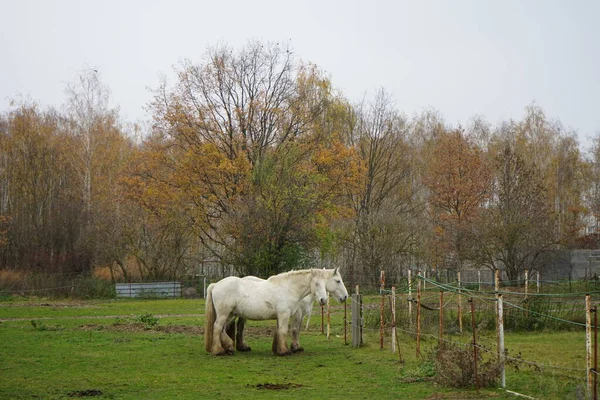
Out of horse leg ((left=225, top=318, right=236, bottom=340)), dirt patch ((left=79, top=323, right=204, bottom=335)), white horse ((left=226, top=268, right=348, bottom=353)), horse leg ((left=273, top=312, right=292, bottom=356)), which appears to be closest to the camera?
horse leg ((left=273, top=312, right=292, bottom=356))

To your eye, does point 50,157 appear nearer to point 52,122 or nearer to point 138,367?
point 52,122

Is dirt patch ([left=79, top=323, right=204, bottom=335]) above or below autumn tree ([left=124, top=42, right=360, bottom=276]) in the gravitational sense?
below

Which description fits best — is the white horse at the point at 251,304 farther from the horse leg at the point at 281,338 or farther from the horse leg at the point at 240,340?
the horse leg at the point at 240,340

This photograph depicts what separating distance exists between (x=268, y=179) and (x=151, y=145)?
11121mm

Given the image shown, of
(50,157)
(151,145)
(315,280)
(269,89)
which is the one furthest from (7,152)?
(315,280)

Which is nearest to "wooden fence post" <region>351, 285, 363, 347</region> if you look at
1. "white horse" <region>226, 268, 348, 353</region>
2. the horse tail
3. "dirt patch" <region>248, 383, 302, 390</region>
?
"white horse" <region>226, 268, 348, 353</region>

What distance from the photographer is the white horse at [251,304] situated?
1642 centimetres

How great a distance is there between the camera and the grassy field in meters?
11.4

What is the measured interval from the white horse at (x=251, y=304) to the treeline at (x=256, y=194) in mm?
17558

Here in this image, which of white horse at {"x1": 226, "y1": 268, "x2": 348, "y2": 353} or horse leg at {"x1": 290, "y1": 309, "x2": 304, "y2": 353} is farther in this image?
white horse at {"x1": 226, "y1": 268, "x2": 348, "y2": 353}

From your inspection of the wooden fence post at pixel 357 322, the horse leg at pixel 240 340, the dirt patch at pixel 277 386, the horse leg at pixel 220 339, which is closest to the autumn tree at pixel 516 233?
the wooden fence post at pixel 357 322

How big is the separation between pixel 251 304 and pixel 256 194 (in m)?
22.6

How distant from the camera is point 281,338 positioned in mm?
16234

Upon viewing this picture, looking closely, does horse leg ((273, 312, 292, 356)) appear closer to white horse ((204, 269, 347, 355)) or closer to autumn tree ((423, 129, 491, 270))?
white horse ((204, 269, 347, 355))
